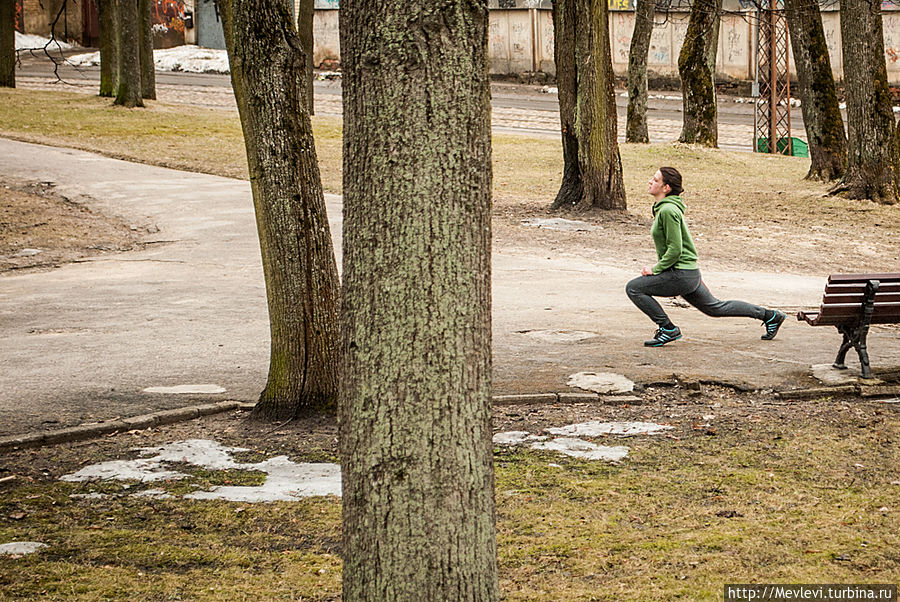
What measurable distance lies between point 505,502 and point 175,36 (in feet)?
155

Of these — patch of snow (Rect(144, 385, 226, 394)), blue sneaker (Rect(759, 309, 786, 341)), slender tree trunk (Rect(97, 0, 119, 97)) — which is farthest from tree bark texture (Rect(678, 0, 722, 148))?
patch of snow (Rect(144, 385, 226, 394))

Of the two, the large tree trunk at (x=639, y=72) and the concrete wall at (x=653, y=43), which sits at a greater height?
the concrete wall at (x=653, y=43)

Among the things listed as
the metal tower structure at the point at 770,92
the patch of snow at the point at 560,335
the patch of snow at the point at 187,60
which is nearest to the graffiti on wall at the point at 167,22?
the patch of snow at the point at 187,60

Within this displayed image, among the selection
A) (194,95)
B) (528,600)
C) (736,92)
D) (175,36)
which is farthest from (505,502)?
(175,36)

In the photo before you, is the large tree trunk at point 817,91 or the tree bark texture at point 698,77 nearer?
the large tree trunk at point 817,91

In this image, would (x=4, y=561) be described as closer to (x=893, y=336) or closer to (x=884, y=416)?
(x=884, y=416)

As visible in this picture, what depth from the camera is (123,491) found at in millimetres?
5711

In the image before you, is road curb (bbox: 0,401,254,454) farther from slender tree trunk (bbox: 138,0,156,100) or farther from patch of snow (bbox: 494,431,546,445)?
slender tree trunk (bbox: 138,0,156,100)

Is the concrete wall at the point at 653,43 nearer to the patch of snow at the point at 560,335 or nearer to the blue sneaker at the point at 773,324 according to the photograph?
the blue sneaker at the point at 773,324

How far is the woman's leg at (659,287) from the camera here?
884cm

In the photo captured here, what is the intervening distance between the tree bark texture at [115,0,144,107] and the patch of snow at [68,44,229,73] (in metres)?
13.8

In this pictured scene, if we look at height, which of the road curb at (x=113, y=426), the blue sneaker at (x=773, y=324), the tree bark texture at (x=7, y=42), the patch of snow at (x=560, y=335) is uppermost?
the tree bark texture at (x=7, y=42)

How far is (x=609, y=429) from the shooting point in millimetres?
6789

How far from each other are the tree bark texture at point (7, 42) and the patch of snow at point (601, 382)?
28.4 m
